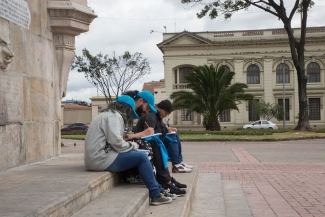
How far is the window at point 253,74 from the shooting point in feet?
159

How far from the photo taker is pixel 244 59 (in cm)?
4825

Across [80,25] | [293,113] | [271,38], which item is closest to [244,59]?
[271,38]

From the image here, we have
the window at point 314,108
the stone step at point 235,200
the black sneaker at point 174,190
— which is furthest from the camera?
the window at point 314,108

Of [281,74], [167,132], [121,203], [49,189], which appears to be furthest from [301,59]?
[49,189]

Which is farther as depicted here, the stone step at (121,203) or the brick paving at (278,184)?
the brick paving at (278,184)

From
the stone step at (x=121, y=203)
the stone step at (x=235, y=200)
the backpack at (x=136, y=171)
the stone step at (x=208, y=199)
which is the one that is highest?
the backpack at (x=136, y=171)

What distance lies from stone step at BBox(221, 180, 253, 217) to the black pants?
90 centimetres

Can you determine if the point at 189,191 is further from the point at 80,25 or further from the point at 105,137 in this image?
the point at 80,25

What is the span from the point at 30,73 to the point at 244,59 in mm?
43859

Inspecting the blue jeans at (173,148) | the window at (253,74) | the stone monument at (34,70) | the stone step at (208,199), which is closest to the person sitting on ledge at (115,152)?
the stone step at (208,199)

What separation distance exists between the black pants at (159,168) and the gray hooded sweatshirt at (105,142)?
0.45m

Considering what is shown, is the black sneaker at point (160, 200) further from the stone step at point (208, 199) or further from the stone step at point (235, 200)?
the stone step at point (235, 200)

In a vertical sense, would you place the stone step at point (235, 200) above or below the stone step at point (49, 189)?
below

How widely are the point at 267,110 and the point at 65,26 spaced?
39922 millimetres
